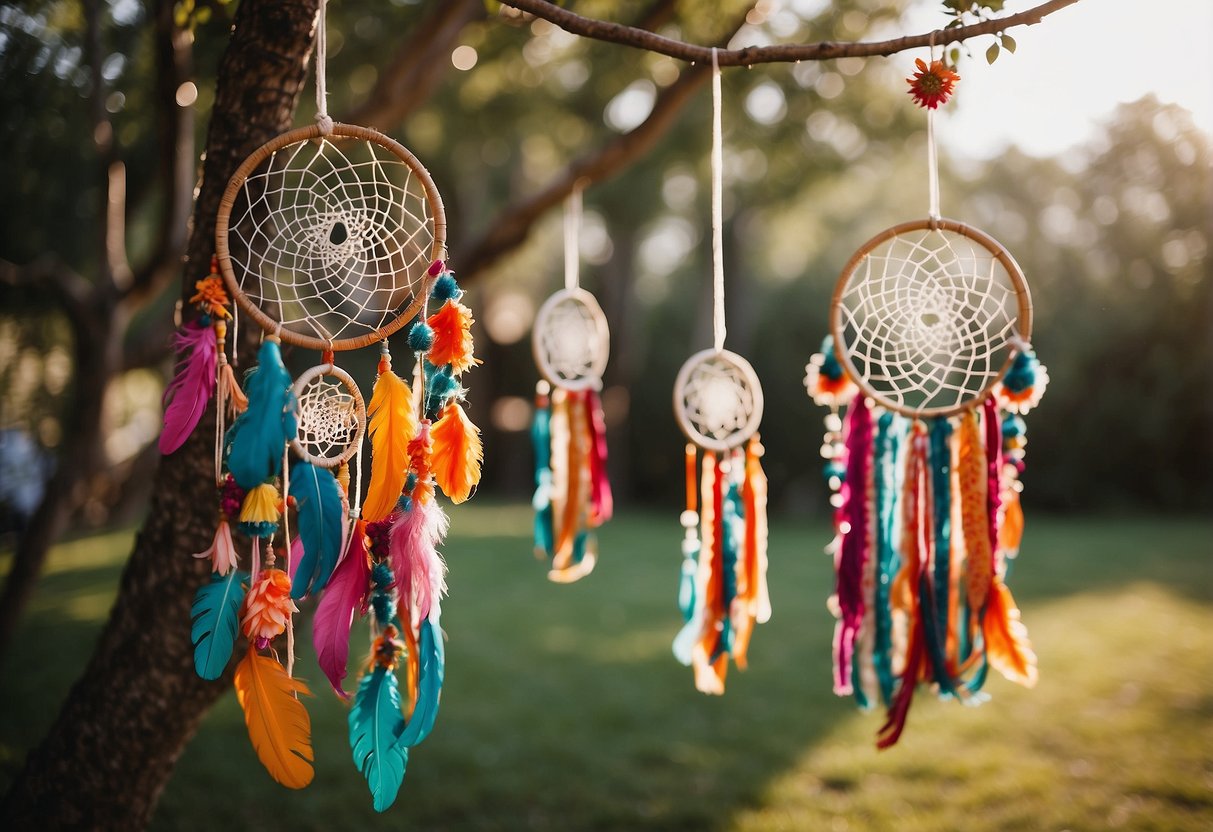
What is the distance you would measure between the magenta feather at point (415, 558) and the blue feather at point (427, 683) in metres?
0.06

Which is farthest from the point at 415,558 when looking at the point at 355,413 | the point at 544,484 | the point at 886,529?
the point at 544,484

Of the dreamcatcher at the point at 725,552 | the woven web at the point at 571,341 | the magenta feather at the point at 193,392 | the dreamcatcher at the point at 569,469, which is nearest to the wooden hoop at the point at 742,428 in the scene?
the dreamcatcher at the point at 725,552

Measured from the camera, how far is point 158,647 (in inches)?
83.7

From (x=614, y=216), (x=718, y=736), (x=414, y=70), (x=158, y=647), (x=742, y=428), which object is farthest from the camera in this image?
(x=614, y=216)

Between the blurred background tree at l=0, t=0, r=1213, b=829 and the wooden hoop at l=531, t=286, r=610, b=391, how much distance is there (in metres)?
0.54

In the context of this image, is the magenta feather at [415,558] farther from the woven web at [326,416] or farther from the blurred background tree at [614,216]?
the blurred background tree at [614,216]

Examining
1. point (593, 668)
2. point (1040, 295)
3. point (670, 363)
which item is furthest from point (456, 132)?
point (1040, 295)

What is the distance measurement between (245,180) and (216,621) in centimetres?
91

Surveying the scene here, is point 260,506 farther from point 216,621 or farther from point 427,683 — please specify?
point 427,683

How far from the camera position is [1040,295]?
42.2ft

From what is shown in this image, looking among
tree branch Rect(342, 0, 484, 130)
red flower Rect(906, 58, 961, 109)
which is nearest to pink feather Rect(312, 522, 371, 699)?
red flower Rect(906, 58, 961, 109)

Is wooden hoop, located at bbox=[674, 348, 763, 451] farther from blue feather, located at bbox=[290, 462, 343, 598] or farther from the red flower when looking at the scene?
blue feather, located at bbox=[290, 462, 343, 598]

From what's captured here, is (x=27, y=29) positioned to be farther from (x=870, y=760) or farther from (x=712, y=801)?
(x=870, y=760)

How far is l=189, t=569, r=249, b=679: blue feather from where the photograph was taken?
5.53 ft
